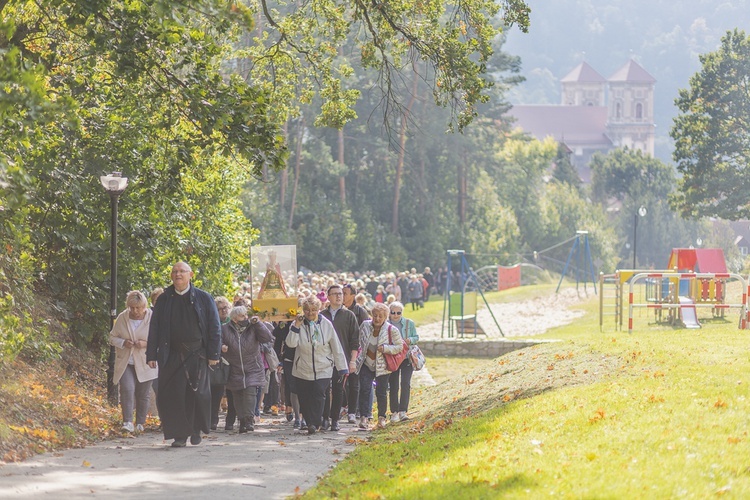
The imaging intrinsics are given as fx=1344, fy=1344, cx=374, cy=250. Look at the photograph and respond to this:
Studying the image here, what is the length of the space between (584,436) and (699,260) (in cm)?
2237

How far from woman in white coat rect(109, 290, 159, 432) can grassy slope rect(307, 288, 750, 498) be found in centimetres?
249

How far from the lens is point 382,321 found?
15398 mm

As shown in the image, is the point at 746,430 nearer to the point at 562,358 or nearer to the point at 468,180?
the point at 562,358

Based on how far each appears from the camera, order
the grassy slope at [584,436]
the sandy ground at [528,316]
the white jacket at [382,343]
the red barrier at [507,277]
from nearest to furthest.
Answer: the grassy slope at [584,436] → the white jacket at [382,343] → the sandy ground at [528,316] → the red barrier at [507,277]

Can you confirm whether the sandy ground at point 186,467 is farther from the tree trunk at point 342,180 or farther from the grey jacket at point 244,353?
the tree trunk at point 342,180

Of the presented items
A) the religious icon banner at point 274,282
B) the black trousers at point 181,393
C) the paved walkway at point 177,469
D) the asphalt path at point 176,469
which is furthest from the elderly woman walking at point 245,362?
the black trousers at point 181,393

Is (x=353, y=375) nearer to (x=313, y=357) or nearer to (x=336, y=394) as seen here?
(x=336, y=394)

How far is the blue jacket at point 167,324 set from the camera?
40.6ft

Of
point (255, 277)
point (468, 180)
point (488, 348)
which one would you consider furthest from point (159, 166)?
A: point (468, 180)

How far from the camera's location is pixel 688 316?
2691cm

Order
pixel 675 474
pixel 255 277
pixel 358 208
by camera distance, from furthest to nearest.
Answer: pixel 358 208, pixel 255 277, pixel 675 474

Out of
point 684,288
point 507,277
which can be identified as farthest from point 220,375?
point 507,277

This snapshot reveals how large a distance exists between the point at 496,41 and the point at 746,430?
207 ft

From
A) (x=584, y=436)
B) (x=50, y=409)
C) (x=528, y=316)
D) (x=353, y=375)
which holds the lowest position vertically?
(x=528, y=316)
